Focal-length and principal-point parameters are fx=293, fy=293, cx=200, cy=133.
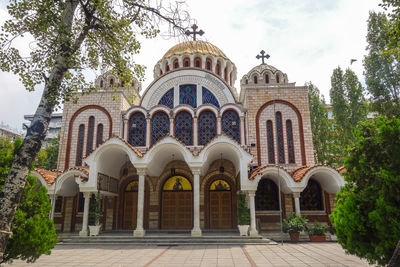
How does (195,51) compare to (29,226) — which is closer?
(29,226)

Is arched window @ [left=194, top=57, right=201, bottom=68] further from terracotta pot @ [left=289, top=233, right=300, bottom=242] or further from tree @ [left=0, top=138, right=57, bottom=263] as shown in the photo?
tree @ [left=0, top=138, right=57, bottom=263]

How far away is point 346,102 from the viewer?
2020 cm

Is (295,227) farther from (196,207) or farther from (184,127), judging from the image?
(184,127)

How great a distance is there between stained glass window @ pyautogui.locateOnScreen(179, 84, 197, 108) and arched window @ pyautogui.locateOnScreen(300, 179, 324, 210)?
796 cm

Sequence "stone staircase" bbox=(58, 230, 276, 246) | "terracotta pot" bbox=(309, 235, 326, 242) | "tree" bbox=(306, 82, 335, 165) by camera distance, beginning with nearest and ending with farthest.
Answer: "stone staircase" bbox=(58, 230, 276, 246) → "terracotta pot" bbox=(309, 235, 326, 242) → "tree" bbox=(306, 82, 335, 165)

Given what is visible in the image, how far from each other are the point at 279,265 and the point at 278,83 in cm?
1321

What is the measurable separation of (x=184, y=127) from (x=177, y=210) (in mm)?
4608

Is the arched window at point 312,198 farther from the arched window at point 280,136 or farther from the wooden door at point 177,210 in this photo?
the wooden door at point 177,210

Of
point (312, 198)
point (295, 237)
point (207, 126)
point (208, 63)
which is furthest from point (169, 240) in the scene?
point (208, 63)

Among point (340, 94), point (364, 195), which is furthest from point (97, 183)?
point (340, 94)

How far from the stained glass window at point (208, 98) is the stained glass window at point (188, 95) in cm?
56

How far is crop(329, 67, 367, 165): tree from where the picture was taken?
63.6 ft

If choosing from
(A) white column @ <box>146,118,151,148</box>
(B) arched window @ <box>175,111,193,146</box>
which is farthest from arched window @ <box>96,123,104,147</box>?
(B) arched window @ <box>175,111,193,146</box>

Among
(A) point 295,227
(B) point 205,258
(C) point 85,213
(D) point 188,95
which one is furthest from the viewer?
(D) point 188,95
